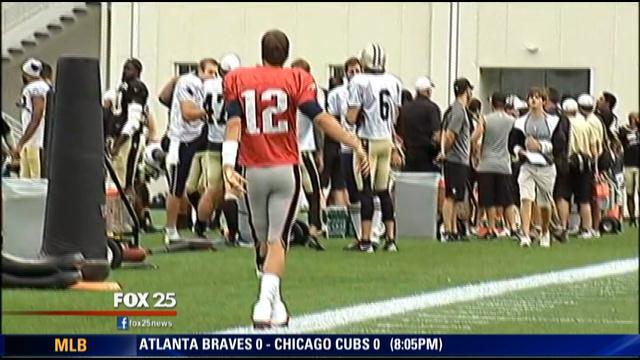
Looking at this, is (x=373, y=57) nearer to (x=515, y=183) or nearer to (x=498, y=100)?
(x=498, y=100)

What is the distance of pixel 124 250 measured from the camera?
5742mm

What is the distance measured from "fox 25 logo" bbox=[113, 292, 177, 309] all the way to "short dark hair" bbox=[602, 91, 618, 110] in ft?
5.44

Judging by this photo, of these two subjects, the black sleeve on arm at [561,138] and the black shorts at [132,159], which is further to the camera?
the black sleeve on arm at [561,138]

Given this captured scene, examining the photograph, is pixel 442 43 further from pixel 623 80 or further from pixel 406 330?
pixel 406 330

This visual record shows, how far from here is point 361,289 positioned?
232 inches

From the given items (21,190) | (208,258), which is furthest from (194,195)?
(21,190)

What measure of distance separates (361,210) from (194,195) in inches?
37.1

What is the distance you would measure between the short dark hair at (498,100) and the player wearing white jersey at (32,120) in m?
1.57

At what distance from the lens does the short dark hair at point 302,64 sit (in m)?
5.49

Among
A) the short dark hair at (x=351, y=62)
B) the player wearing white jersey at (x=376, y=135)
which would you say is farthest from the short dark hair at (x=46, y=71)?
the player wearing white jersey at (x=376, y=135)

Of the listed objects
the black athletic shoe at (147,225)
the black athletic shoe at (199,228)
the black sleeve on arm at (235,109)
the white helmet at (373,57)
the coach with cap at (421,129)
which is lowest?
the black athletic shoe at (199,228)

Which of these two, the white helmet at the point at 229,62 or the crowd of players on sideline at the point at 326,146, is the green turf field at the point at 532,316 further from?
the white helmet at the point at 229,62

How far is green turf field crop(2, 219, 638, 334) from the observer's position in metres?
5.43

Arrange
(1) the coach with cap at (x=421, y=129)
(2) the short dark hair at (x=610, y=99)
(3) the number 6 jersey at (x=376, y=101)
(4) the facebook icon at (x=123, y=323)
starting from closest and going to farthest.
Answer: (4) the facebook icon at (x=123, y=323) < (2) the short dark hair at (x=610, y=99) < (1) the coach with cap at (x=421, y=129) < (3) the number 6 jersey at (x=376, y=101)
